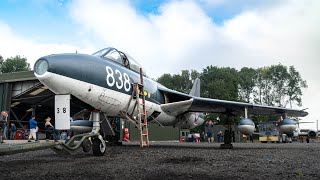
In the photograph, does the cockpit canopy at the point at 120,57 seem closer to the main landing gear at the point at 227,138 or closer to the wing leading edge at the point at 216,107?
the wing leading edge at the point at 216,107

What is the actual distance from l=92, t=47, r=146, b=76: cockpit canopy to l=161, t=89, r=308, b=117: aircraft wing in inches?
85.1

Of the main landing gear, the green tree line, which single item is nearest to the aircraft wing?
the main landing gear

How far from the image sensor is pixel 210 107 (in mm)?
14312

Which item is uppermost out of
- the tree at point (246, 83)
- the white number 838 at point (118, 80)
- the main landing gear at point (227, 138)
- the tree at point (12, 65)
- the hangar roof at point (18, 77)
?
the tree at point (12, 65)

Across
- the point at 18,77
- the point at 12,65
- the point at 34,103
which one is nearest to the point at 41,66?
the point at 18,77

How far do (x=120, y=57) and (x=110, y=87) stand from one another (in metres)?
1.98

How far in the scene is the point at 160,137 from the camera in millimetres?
35562

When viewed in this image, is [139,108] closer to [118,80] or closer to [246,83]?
[118,80]

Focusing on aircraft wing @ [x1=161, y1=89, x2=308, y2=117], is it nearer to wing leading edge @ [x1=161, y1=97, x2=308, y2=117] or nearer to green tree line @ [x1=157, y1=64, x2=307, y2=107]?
wing leading edge @ [x1=161, y1=97, x2=308, y2=117]

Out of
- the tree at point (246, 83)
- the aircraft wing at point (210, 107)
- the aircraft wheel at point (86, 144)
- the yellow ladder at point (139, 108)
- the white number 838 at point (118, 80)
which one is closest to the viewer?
the aircraft wheel at point (86, 144)

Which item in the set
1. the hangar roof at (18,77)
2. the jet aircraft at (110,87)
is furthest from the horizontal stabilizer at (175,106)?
the hangar roof at (18,77)

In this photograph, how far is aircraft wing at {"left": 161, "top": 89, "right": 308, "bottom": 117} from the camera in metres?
12.6

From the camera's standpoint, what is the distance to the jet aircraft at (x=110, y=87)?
7270 millimetres

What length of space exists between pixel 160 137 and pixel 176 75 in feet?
151
